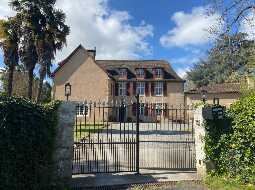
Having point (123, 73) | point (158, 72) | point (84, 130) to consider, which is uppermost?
point (158, 72)

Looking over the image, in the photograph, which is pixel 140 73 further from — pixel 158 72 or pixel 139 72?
pixel 158 72

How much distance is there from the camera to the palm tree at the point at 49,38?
83.6 feet

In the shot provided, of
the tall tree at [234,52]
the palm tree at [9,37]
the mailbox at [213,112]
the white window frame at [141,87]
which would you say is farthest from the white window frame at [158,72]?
the mailbox at [213,112]

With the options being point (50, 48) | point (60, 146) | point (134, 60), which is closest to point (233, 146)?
point (60, 146)

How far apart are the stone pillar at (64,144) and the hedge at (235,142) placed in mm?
3966

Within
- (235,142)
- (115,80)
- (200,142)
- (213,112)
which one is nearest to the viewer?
(235,142)

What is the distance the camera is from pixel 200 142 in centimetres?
1127

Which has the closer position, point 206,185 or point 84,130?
point 206,185

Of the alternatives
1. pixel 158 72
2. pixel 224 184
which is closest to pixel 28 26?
pixel 224 184

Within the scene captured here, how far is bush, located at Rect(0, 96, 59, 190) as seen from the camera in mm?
8383

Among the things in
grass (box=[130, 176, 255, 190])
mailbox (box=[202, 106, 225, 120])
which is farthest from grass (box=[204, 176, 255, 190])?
mailbox (box=[202, 106, 225, 120])

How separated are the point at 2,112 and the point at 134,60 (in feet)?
145

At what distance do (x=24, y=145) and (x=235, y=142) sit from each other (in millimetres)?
5588

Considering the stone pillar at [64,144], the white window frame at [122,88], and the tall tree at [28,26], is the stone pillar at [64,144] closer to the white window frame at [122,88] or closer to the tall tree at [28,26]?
→ the tall tree at [28,26]
